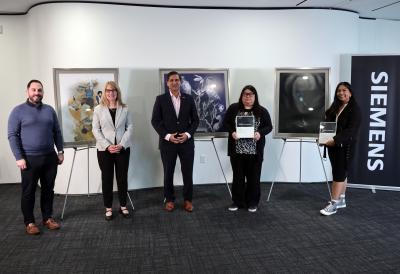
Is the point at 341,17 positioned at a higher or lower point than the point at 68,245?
higher

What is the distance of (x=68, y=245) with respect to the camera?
3160 millimetres

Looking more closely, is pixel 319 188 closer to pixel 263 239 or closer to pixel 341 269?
pixel 263 239

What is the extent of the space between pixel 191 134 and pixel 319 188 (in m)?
2.26

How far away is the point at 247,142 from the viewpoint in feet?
12.8

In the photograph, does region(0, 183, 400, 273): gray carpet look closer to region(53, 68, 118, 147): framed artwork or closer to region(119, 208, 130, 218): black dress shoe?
region(119, 208, 130, 218): black dress shoe

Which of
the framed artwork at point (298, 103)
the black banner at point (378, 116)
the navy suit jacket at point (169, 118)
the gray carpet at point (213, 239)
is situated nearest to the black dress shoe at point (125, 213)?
the gray carpet at point (213, 239)

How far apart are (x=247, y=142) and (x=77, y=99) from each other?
210 centimetres

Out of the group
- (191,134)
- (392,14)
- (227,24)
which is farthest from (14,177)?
(392,14)

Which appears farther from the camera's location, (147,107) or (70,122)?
(147,107)

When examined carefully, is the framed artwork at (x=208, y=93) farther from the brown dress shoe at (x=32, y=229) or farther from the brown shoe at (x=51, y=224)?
the brown dress shoe at (x=32, y=229)

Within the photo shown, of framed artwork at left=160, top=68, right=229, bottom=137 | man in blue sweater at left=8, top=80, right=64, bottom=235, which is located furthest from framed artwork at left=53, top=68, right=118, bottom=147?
framed artwork at left=160, top=68, right=229, bottom=137

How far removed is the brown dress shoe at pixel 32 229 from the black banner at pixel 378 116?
4122 mm

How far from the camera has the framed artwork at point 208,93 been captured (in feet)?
A: 14.9

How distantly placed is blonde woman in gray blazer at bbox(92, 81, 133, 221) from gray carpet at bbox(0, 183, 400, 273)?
53 cm
